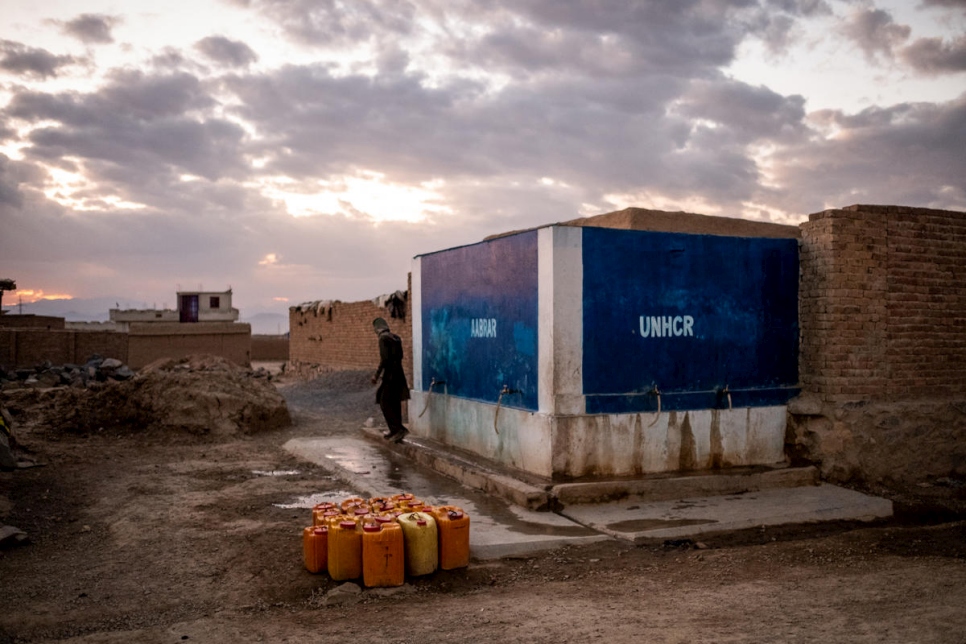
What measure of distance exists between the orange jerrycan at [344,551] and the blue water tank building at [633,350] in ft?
8.72

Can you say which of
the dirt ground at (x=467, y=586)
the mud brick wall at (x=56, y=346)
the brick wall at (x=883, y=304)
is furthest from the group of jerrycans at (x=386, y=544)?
the mud brick wall at (x=56, y=346)

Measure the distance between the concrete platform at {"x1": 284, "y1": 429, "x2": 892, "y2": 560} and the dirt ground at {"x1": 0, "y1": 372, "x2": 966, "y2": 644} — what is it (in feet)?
0.71

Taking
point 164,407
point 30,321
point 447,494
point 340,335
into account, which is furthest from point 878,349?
point 30,321

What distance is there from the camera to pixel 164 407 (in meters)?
12.4

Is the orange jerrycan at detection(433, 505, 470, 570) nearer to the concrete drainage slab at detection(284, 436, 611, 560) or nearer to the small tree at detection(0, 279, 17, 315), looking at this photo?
the concrete drainage slab at detection(284, 436, 611, 560)

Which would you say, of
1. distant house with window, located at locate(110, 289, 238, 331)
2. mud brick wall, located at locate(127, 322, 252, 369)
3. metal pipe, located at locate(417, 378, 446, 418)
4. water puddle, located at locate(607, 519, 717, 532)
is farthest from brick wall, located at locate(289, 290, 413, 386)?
distant house with window, located at locate(110, 289, 238, 331)

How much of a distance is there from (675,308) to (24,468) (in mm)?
8063

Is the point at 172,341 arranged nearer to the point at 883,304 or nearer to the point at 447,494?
the point at 447,494

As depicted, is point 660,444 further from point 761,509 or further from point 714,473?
point 761,509

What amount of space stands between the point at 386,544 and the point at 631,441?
11.0 feet

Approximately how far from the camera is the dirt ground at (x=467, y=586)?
14.1 feet

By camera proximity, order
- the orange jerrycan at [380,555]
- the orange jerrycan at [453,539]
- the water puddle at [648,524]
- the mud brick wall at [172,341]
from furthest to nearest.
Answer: the mud brick wall at [172,341] < the water puddle at [648,524] < the orange jerrycan at [453,539] < the orange jerrycan at [380,555]

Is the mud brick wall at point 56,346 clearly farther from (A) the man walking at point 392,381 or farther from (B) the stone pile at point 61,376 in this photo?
(A) the man walking at point 392,381

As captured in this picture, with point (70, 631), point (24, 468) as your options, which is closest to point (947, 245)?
point (70, 631)
